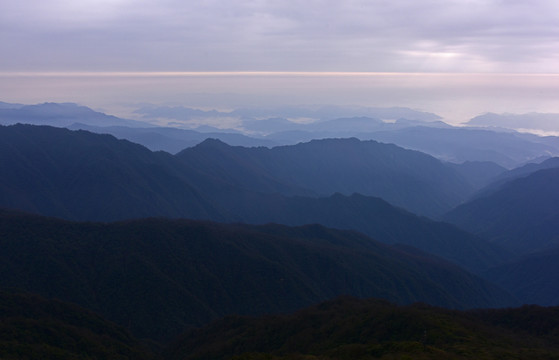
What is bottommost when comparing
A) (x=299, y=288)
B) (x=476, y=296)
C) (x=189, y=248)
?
(x=476, y=296)

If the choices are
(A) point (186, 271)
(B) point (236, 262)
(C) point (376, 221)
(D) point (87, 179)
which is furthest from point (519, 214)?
(D) point (87, 179)

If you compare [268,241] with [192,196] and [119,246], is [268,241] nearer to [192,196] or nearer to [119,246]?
[119,246]

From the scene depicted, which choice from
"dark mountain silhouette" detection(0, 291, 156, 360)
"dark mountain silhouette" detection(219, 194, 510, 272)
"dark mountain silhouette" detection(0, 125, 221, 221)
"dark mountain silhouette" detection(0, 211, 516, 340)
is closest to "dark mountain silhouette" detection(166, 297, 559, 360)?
"dark mountain silhouette" detection(0, 291, 156, 360)

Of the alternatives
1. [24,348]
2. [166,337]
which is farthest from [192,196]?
[24,348]

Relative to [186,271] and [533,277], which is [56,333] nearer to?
[186,271]

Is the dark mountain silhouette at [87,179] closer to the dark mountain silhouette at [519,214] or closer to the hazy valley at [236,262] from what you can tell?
the hazy valley at [236,262]

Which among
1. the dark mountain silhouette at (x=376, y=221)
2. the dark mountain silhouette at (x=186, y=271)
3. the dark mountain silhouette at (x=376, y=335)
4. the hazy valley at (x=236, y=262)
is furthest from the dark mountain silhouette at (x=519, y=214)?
the dark mountain silhouette at (x=376, y=335)

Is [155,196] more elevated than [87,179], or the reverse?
[87,179]
